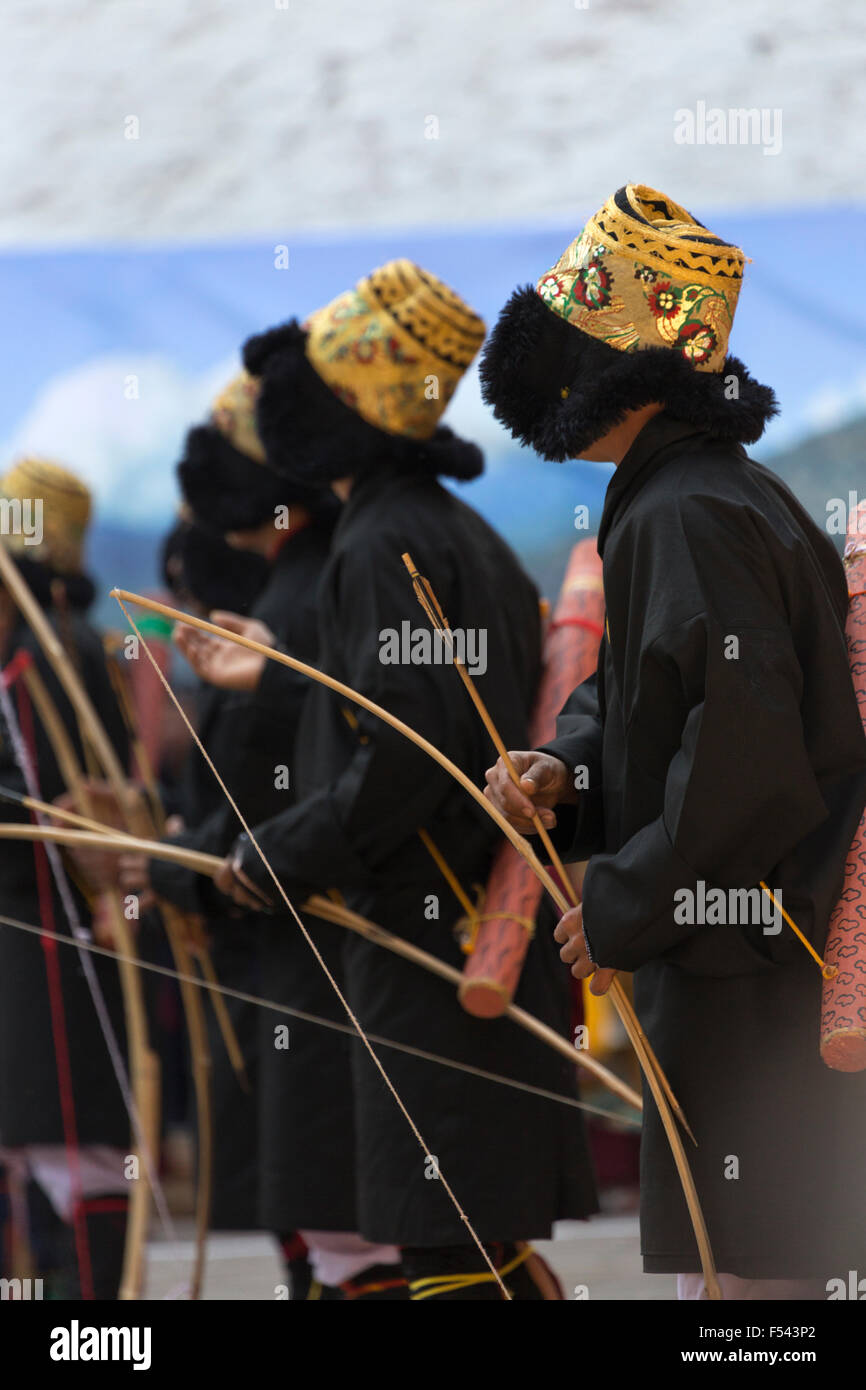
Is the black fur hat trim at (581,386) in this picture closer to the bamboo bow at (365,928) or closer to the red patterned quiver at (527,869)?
the red patterned quiver at (527,869)

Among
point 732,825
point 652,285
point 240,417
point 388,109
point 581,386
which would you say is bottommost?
point 732,825

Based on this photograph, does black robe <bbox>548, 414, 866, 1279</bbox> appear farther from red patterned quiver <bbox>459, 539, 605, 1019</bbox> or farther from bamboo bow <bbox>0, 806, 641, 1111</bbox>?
red patterned quiver <bbox>459, 539, 605, 1019</bbox>

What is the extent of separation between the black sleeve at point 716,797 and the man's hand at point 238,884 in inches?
43.4

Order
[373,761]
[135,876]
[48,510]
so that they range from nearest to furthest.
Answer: [373,761]
[135,876]
[48,510]

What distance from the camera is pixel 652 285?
2.22 meters

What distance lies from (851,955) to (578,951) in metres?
0.32

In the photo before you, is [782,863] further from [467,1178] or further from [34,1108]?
[34,1108]

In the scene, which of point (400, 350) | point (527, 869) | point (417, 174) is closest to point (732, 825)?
point (527, 869)

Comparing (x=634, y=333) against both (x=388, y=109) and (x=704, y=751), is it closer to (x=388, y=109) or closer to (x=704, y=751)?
(x=704, y=751)

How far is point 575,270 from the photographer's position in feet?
7.44

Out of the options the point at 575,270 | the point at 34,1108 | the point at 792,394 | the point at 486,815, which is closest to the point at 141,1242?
the point at 34,1108

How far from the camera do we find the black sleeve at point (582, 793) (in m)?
2.31

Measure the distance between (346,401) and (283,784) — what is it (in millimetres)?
753

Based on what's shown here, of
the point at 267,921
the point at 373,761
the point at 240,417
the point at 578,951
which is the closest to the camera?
the point at 578,951
